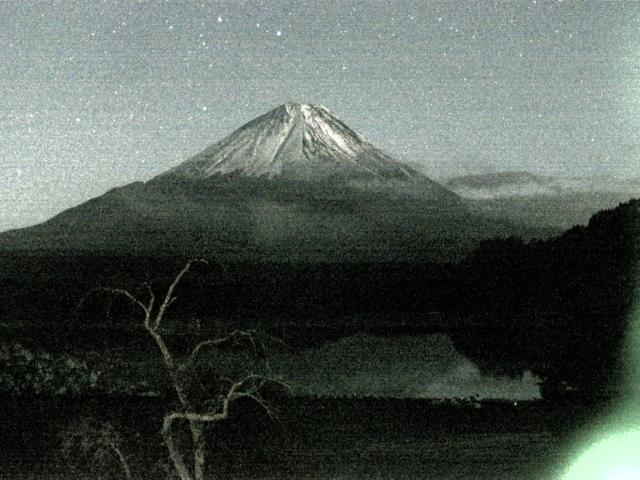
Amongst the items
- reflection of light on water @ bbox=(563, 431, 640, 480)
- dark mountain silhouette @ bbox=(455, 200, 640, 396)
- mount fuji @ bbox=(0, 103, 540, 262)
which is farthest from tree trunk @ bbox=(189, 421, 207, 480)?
mount fuji @ bbox=(0, 103, 540, 262)

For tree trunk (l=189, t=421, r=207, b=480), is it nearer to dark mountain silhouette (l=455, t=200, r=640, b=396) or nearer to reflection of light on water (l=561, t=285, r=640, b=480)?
reflection of light on water (l=561, t=285, r=640, b=480)

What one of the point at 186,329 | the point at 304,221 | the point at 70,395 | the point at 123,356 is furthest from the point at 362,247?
the point at 70,395

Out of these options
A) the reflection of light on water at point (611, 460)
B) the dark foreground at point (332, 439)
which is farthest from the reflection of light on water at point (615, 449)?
the dark foreground at point (332, 439)

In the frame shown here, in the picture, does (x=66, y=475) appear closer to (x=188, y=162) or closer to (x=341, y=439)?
(x=341, y=439)

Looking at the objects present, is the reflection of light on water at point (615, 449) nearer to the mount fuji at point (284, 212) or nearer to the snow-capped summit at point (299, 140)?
the mount fuji at point (284, 212)

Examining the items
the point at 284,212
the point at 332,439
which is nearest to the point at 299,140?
the point at 284,212

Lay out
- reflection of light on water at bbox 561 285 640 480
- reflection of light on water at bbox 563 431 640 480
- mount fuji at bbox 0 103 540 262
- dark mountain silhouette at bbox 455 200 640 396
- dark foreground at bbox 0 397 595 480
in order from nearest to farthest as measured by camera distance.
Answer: reflection of light on water at bbox 563 431 640 480 → reflection of light on water at bbox 561 285 640 480 → dark foreground at bbox 0 397 595 480 → dark mountain silhouette at bbox 455 200 640 396 → mount fuji at bbox 0 103 540 262
